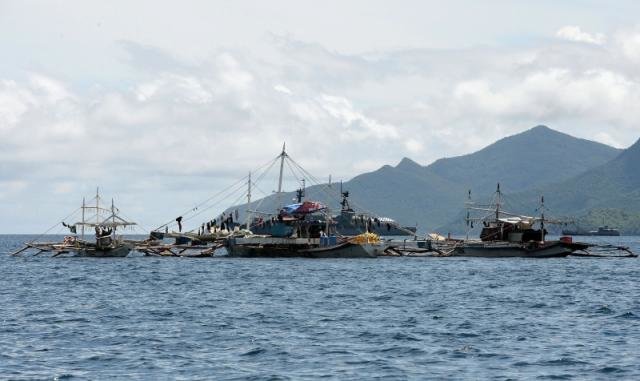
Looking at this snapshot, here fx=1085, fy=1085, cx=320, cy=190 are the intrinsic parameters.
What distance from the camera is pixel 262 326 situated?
207ft

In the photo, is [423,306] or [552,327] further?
[423,306]

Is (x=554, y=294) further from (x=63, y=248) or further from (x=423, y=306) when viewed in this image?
(x=63, y=248)

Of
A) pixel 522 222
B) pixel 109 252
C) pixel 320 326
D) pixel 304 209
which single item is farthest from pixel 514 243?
pixel 320 326

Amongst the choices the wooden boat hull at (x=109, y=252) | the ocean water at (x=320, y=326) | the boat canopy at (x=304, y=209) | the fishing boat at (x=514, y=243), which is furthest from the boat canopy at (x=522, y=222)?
the wooden boat hull at (x=109, y=252)

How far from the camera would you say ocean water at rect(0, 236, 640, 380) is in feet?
156

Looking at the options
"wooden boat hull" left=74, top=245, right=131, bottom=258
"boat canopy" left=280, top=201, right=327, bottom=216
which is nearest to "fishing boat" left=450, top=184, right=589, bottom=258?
"boat canopy" left=280, top=201, right=327, bottom=216

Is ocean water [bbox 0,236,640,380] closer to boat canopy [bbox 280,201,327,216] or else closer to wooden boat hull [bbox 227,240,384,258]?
wooden boat hull [bbox 227,240,384,258]

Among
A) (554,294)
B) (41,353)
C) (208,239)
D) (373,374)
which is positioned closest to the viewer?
(373,374)

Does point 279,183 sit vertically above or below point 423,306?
above

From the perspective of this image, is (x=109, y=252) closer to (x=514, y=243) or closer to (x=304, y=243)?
(x=304, y=243)

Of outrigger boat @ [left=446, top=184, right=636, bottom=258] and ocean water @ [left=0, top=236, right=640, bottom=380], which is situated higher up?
outrigger boat @ [left=446, top=184, right=636, bottom=258]

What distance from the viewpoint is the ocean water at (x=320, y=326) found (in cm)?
4753

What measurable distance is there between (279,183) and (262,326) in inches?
4434

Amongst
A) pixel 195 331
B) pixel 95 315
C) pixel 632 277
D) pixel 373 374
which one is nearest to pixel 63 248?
pixel 632 277
